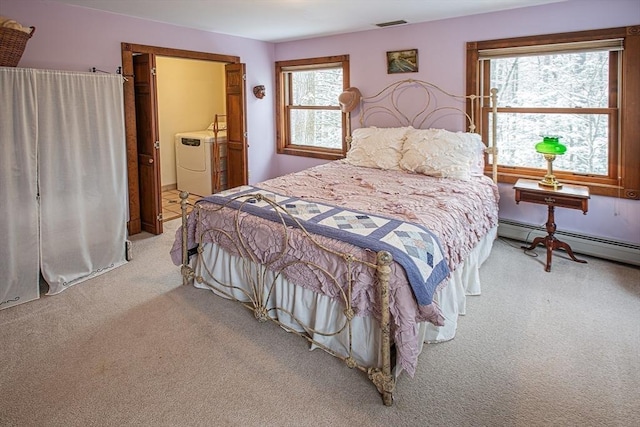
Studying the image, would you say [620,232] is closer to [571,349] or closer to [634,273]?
[634,273]

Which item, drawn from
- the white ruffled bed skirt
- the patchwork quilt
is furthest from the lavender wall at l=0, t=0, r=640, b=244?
the patchwork quilt

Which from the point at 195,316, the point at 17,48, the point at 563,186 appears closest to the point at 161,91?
the point at 17,48

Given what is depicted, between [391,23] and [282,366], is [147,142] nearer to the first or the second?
[391,23]

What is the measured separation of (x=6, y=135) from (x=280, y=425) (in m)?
2.82

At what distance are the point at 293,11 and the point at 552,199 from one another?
9.82 ft

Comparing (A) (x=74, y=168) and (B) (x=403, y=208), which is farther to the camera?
(A) (x=74, y=168)

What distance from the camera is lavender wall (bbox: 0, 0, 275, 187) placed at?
3619 mm

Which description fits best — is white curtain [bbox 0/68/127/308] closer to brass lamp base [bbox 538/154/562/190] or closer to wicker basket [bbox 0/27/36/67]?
wicker basket [bbox 0/27/36/67]

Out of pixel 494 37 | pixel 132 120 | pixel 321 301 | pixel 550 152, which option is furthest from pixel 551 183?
pixel 132 120

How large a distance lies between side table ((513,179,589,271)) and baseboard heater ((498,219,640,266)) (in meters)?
0.19

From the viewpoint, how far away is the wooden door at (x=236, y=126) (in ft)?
17.6

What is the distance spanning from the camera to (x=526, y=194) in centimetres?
374

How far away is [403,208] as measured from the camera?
2838mm

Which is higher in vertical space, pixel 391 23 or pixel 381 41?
pixel 391 23
